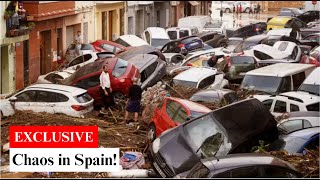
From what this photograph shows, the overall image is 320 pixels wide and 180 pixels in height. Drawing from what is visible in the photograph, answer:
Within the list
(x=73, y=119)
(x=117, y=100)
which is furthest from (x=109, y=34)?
(x=73, y=119)

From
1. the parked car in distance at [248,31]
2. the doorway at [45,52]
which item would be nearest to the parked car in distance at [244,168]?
the doorway at [45,52]

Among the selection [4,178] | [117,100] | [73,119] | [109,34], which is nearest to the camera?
[4,178]

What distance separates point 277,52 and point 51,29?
1137 centimetres

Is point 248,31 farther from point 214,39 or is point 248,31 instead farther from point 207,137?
point 207,137

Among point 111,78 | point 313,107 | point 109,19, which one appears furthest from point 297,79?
point 109,19

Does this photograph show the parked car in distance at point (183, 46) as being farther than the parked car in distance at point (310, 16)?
No

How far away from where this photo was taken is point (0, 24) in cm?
2547

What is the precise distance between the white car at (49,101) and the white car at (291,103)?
4.93 meters

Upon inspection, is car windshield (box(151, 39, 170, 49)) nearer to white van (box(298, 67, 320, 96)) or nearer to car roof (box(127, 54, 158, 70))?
car roof (box(127, 54, 158, 70))

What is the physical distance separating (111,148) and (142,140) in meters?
1.75

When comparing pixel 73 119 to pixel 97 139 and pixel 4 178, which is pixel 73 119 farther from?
pixel 4 178

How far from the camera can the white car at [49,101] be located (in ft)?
56.8

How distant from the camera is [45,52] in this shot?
31.0m

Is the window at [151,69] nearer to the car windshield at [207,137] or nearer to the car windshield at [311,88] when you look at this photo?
the car windshield at [311,88]
